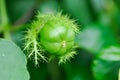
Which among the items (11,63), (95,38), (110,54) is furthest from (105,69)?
(11,63)

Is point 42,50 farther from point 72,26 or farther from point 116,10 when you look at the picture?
point 116,10

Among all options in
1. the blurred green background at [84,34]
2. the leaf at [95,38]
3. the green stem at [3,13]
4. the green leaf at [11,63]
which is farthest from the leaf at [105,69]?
the green stem at [3,13]

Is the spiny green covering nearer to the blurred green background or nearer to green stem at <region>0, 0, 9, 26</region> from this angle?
the blurred green background

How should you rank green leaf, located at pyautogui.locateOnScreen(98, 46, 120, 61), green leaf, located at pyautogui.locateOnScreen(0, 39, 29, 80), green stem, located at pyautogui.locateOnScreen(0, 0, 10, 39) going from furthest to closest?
green stem, located at pyautogui.locateOnScreen(0, 0, 10, 39) → green leaf, located at pyautogui.locateOnScreen(98, 46, 120, 61) → green leaf, located at pyautogui.locateOnScreen(0, 39, 29, 80)

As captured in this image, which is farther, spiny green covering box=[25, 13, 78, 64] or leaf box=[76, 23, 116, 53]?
leaf box=[76, 23, 116, 53]

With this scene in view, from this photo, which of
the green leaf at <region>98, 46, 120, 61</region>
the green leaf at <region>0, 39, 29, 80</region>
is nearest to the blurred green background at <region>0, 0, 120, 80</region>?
the green leaf at <region>98, 46, 120, 61</region>

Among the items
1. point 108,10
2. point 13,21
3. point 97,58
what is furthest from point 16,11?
point 97,58

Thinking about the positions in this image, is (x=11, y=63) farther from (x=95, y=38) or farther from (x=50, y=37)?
(x=95, y=38)
